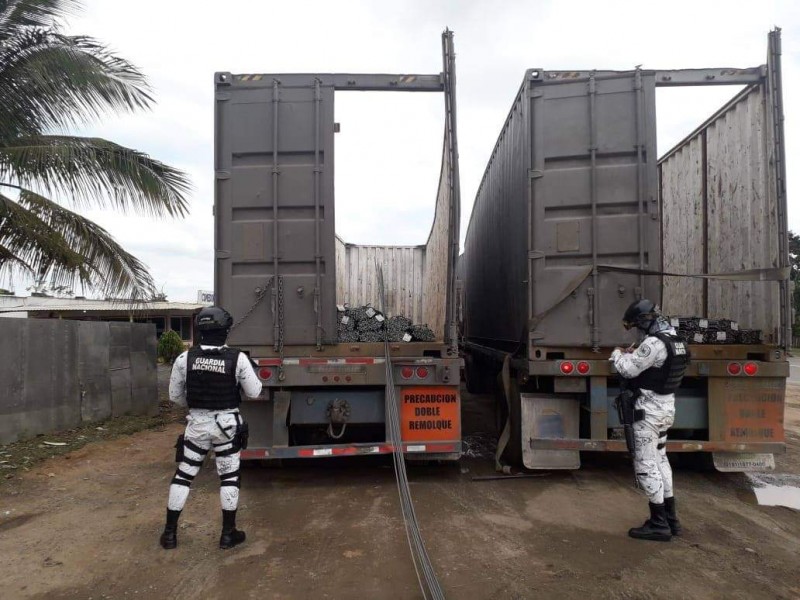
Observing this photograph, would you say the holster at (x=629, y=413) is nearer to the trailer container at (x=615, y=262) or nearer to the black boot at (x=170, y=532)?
the trailer container at (x=615, y=262)

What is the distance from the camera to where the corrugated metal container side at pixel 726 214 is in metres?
4.62

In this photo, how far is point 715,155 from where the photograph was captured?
541cm

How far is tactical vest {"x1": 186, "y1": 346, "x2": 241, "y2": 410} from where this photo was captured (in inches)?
143

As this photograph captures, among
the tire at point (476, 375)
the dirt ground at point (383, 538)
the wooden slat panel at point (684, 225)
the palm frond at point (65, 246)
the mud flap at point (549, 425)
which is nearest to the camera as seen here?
the dirt ground at point (383, 538)

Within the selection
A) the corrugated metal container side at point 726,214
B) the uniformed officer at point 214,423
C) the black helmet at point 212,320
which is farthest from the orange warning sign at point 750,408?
the black helmet at point 212,320

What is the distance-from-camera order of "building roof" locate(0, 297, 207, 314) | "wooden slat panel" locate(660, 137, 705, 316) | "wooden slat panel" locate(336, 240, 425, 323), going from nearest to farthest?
"wooden slat panel" locate(660, 137, 705, 316)
"wooden slat panel" locate(336, 240, 425, 323)
"building roof" locate(0, 297, 207, 314)

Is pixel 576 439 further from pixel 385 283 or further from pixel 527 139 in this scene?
pixel 385 283

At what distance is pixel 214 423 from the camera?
11.9ft

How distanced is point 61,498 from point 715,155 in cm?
709

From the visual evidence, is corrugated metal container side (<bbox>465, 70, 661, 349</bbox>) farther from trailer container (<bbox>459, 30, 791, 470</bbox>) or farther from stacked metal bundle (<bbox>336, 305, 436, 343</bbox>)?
stacked metal bundle (<bbox>336, 305, 436, 343</bbox>)

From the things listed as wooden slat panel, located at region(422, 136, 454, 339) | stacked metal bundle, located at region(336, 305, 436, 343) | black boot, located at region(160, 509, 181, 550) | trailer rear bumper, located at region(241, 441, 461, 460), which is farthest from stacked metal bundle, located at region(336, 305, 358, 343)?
black boot, located at region(160, 509, 181, 550)

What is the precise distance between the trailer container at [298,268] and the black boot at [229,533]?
100 centimetres

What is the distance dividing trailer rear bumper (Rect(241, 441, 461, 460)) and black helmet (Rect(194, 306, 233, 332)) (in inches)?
53.3

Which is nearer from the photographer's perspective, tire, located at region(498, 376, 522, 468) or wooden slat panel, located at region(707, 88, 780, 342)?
wooden slat panel, located at region(707, 88, 780, 342)
